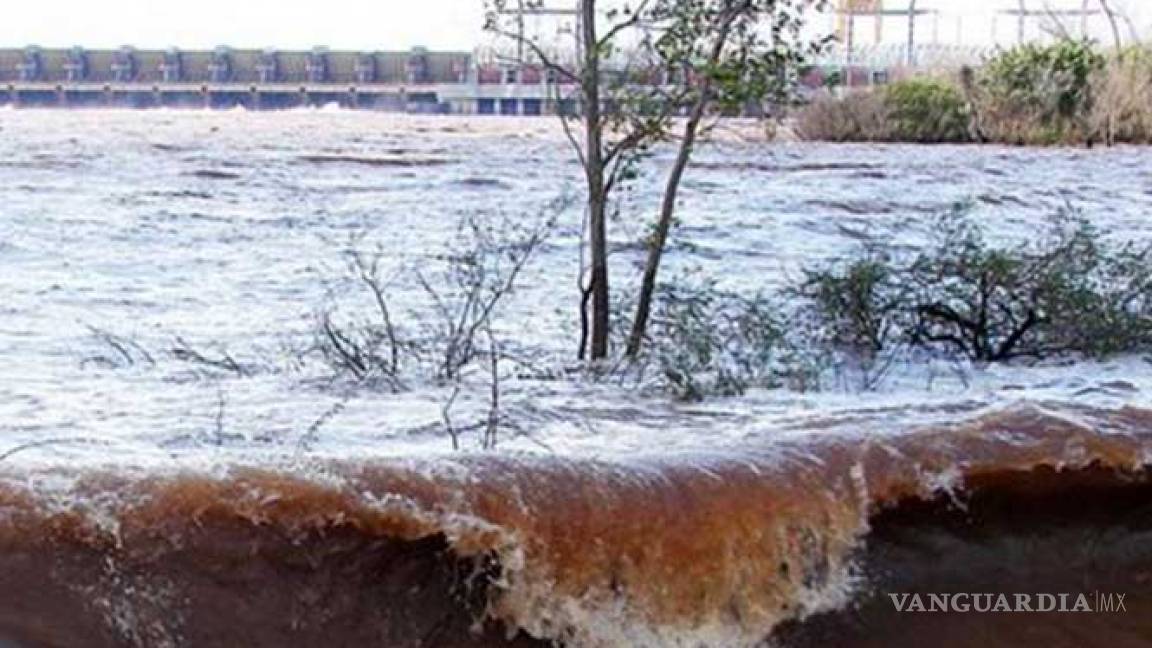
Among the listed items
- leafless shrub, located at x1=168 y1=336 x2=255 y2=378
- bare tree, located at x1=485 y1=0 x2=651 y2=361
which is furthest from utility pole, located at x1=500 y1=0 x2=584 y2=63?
leafless shrub, located at x1=168 y1=336 x2=255 y2=378

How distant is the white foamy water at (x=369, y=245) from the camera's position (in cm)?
392

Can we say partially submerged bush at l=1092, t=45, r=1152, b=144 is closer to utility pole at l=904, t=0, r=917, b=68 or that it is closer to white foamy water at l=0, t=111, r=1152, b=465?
white foamy water at l=0, t=111, r=1152, b=465

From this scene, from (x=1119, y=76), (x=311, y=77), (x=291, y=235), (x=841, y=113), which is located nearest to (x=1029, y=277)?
(x=291, y=235)

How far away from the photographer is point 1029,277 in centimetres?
523

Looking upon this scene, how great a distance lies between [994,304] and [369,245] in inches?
146

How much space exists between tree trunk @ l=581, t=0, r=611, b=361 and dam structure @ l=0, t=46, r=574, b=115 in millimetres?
31444

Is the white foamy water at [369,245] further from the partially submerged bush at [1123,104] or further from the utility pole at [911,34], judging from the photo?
the utility pole at [911,34]

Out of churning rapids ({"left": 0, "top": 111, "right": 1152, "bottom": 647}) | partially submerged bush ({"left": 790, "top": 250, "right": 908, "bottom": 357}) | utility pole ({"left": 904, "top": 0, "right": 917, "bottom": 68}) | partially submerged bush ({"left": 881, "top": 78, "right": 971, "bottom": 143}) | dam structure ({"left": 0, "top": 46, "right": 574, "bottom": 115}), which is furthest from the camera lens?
dam structure ({"left": 0, "top": 46, "right": 574, "bottom": 115})

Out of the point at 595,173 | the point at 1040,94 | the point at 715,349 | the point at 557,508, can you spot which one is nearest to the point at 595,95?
the point at 595,173

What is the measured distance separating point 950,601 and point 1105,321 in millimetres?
2378

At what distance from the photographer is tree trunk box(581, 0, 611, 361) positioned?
4.98 metres

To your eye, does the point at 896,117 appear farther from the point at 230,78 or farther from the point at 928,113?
the point at 230,78

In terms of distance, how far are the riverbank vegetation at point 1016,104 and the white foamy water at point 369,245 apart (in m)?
1.77

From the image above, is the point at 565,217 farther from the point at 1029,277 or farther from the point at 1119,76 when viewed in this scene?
the point at 1119,76
